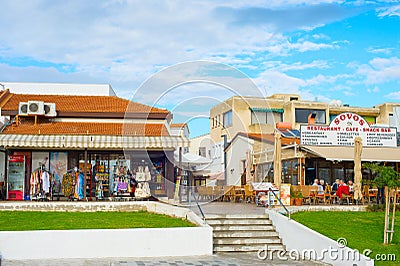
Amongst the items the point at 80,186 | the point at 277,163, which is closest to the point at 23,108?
the point at 80,186

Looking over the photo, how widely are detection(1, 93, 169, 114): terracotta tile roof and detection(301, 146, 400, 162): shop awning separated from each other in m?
7.96

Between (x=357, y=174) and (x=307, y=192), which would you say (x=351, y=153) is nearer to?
(x=357, y=174)

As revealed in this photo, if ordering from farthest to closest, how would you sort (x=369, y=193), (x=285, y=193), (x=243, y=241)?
(x=369, y=193)
(x=285, y=193)
(x=243, y=241)

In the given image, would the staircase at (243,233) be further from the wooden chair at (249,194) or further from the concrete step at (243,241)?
the wooden chair at (249,194)

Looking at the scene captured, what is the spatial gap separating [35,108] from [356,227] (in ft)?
52.8

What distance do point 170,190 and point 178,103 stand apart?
6.62 metres

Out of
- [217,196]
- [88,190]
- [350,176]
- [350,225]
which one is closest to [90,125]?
[88,190]

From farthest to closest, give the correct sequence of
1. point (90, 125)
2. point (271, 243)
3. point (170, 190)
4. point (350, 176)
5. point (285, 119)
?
1. point (285, 119)
2. point (350, 176)
3. point (90, 125)
4. point (170, 190)
5. point (271, 243)

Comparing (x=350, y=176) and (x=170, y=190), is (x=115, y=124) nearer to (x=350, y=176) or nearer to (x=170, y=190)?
(x=170, y=190)

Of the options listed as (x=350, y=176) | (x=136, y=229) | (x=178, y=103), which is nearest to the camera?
(x=136, y=229)

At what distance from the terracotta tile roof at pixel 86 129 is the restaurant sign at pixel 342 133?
25.5 ft

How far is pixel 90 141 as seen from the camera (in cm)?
2086

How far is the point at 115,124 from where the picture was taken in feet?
82.0

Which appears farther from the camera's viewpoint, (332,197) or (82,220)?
(332,197)
